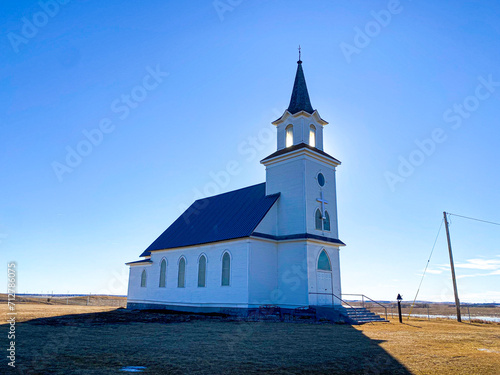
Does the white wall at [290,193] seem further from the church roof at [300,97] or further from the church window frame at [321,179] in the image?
the church roof at [300,97]

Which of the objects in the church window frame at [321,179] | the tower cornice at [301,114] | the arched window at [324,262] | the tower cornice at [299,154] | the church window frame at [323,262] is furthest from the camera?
the tower cornice at [301,114]

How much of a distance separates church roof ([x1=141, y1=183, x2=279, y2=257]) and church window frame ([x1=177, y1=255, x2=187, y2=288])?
1.41 metres

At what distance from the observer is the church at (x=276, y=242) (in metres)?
26.5

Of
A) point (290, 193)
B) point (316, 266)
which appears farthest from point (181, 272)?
point (316, 266)

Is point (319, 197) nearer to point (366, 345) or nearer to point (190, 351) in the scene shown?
point (366, 345)

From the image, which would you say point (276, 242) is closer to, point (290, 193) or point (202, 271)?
point (290, 193)

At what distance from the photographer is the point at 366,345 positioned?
39.8 feet

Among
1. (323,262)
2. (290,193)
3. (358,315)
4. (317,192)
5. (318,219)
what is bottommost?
(358,315)

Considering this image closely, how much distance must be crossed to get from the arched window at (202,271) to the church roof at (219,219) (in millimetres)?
A: 1460

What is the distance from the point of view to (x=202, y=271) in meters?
30.3

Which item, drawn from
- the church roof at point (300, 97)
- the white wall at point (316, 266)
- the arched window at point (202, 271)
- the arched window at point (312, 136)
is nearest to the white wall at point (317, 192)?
the white wall at point (316, 266)

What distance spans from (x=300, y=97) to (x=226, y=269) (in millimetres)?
15958

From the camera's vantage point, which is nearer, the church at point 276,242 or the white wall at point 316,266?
the white wall at point 316,266

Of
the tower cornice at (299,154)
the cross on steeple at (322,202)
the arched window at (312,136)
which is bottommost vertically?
the cross on steeple at (322,202)
